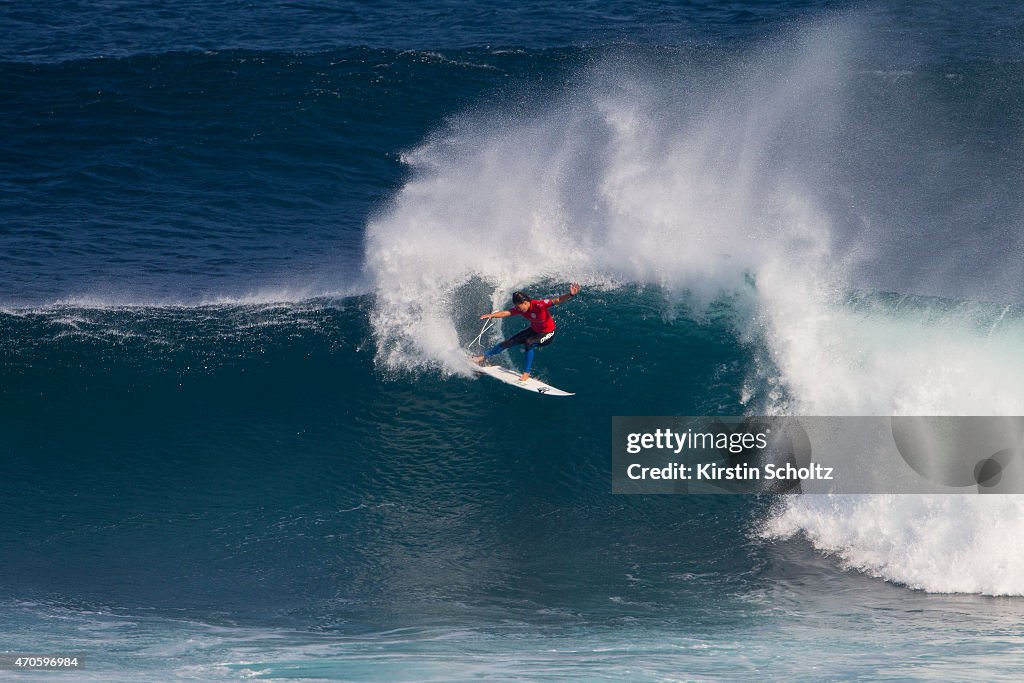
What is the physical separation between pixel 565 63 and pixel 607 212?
9.57 metres

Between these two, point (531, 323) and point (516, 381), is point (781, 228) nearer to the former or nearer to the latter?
point (531, 323)

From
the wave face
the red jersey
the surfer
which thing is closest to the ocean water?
the wave face

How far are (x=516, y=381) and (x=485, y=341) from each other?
3.95ft

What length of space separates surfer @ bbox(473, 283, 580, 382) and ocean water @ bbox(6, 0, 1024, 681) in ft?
1.89

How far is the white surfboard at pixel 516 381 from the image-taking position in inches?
559

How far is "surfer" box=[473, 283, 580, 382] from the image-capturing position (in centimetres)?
1384

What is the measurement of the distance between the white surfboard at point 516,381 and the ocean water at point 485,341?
0.15 meters

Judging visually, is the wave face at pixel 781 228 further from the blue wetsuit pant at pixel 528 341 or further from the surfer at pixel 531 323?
the surfer at pixel 531 323

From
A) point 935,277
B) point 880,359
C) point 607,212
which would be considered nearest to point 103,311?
point 607,212

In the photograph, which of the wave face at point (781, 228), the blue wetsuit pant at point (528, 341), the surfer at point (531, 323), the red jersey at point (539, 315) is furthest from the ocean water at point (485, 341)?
the red jersey at point (539, 315)

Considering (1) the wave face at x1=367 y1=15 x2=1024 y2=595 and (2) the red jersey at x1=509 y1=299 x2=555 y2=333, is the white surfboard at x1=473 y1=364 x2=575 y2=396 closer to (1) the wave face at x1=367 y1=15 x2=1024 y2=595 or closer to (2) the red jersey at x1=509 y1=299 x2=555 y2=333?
(1) the wave face at x1=367 y1=15 x2=1024 y2=595

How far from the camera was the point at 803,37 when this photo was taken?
27922 millimetres

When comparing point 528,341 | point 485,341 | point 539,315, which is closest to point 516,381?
point 528,341

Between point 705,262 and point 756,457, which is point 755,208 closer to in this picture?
point 705,262
